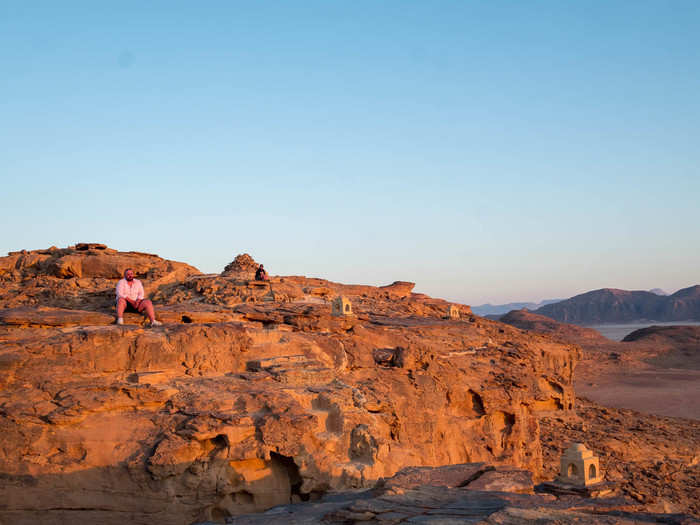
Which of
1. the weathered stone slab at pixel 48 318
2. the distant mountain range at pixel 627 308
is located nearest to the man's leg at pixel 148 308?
the weathered stone slab at pixel 48 318

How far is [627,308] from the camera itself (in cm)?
11950

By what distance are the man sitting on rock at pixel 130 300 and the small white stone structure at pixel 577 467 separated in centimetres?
647

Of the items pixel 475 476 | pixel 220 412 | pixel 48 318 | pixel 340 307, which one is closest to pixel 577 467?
pixel 475 476

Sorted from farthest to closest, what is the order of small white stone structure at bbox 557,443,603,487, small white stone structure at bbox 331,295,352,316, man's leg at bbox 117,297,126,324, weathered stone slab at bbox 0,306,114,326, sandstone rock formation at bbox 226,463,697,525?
small white stone structure at bbox 331,295,352,316
man's leg at bbox 117,297,126,324
weathered stone slab at bbox 0,306,114,326
small white stone structure at bbox 557,443,603,487
sandstone rock formation at bbox 226,463,697,525

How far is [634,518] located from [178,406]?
543 cm

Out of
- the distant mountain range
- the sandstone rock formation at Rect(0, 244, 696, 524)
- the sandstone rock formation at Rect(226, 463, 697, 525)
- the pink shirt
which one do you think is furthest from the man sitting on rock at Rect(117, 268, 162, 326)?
the distant mountain range

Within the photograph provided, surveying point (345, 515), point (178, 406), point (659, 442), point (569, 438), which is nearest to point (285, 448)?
point (178, 406)

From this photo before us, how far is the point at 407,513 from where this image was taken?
5.28m

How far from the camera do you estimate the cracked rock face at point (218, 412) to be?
7051 mm

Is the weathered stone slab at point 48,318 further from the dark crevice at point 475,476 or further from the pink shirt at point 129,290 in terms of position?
the dark crevice at point 475,476

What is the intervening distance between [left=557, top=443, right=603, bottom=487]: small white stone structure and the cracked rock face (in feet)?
7.06

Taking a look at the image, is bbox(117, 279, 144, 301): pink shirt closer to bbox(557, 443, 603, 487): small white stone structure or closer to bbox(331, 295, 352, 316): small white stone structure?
bbox(331, 295, 352, 316): small white stone structure

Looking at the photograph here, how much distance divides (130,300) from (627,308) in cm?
12550

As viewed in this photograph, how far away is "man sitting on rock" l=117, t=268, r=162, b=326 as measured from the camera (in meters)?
9.23
